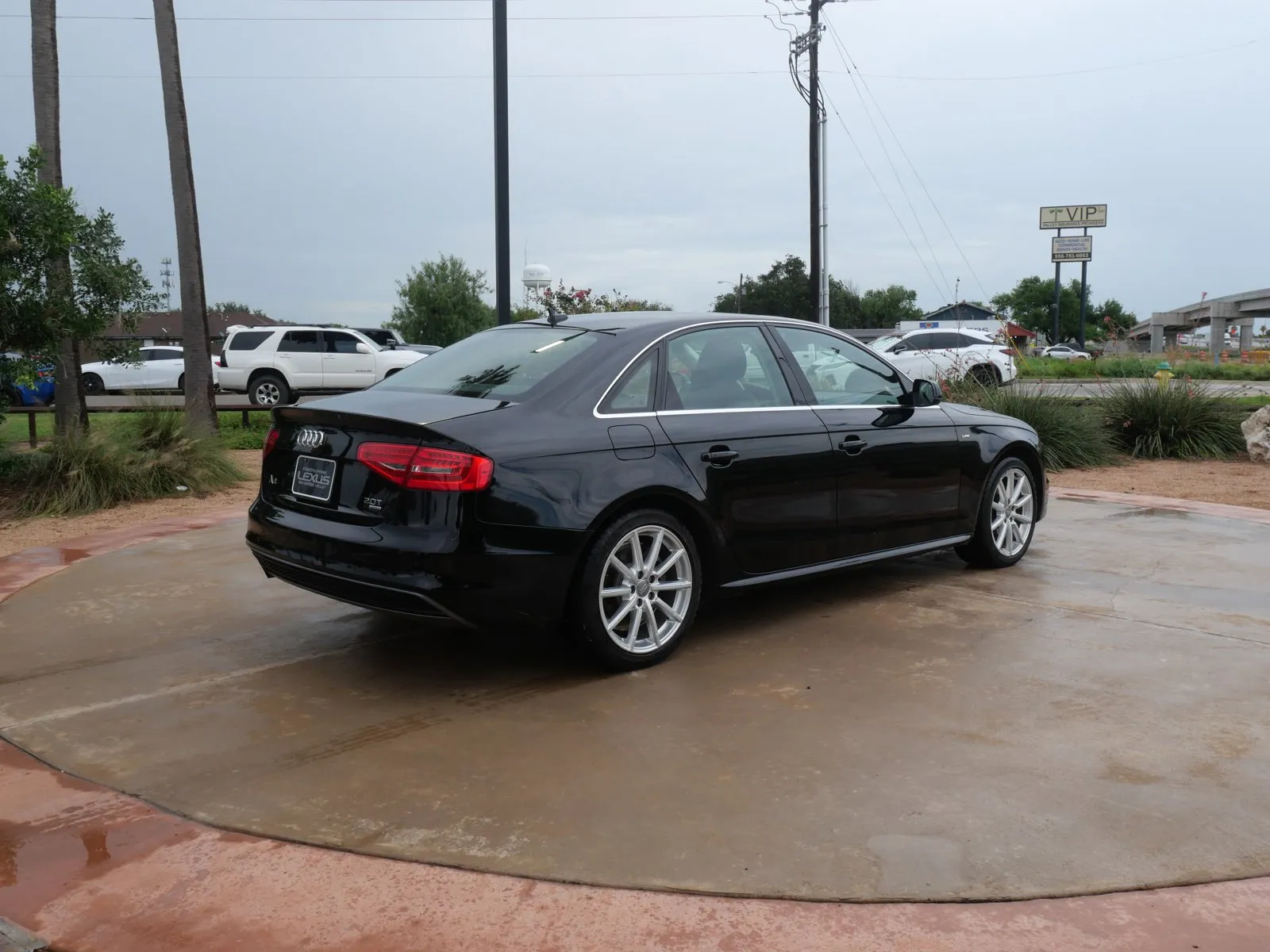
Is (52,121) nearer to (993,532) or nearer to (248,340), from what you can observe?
(993,532)

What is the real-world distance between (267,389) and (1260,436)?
17.8 m

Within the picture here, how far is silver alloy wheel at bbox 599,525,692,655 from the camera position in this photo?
461cm

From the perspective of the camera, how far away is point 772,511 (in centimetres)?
523

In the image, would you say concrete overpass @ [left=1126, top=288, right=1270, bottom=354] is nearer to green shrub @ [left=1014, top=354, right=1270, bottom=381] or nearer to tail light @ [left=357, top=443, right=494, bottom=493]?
green shrub @ [left=1014, top=354, right=1270, bottom=381]

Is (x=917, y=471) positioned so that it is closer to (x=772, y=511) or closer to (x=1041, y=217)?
(x=772, y=511)

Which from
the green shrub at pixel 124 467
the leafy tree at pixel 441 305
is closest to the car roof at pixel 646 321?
the green shrub at pixel 124 467

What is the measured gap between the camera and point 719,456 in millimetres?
4988

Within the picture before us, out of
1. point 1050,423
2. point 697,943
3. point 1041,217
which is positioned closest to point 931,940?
point 697,943

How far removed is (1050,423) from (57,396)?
10.6 m

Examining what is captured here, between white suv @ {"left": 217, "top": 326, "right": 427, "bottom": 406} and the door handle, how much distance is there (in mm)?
18593

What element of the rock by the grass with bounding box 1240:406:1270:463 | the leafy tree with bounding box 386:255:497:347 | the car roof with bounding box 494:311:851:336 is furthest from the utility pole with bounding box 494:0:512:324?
the leafy tree with bounding box 386:255:497:347

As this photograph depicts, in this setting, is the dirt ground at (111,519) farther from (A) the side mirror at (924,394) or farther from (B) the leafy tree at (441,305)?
(B) the leafy tree at (441,305)

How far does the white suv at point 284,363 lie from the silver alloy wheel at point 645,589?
18.8m

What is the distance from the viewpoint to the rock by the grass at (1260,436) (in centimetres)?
1247
